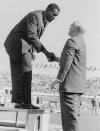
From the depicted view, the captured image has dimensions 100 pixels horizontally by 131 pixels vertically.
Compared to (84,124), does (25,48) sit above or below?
above

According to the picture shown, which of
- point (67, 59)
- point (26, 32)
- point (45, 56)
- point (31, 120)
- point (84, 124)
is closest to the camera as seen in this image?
point (67, 59)

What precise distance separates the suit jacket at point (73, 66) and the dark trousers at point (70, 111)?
0.04 metres

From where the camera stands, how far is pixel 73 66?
2654 mm

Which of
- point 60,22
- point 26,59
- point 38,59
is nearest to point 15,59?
point 26,59

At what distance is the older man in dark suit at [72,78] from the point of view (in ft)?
8.53

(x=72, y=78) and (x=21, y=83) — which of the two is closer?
(x=72, y=78)

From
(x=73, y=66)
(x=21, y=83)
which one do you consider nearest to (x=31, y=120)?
(x=21, y=83)

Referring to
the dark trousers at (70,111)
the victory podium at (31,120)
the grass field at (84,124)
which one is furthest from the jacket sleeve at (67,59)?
the grass field at (84,124)

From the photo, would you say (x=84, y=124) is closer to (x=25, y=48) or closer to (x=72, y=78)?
(x=25, y=48)

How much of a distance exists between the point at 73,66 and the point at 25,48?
0.54 m

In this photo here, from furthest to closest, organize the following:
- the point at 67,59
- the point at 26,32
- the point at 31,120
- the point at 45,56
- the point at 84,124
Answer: the point at 84,124
the point at 45,56
the point at 26,32
the point at 31,120
the point at 67,59

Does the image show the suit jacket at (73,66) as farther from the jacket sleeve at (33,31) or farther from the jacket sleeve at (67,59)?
the jacket sleeve at (33,31)

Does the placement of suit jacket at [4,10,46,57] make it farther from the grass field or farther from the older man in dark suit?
the grass field

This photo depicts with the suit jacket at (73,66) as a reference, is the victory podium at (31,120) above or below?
below
